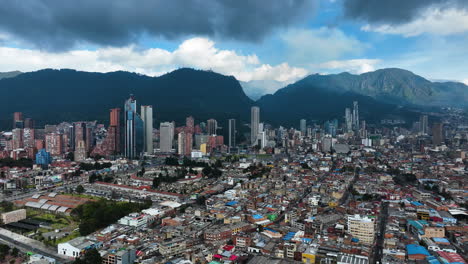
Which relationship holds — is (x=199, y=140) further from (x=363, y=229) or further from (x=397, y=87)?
(x=397, y=87)

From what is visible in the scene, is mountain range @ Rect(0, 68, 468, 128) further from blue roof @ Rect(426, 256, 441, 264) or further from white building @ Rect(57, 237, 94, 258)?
blue roof @ Rect(426, 256, 441, 264)

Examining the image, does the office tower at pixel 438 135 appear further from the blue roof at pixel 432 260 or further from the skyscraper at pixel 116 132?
the skyscraper at pixel 116 132

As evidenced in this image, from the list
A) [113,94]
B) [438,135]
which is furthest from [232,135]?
[113,94]

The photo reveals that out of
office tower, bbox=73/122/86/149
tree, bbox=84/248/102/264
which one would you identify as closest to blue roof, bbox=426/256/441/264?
tree, bbox=84/248/102/264

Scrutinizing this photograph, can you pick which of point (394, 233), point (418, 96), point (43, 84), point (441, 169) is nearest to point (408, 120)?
point (418, 96)

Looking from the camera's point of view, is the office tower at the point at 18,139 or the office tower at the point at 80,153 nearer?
the office tower at the point at 80,153

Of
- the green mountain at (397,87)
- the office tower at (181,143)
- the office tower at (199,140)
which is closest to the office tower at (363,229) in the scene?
the office tower at (181,143)
